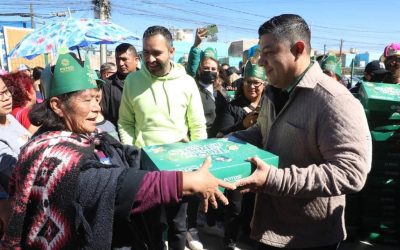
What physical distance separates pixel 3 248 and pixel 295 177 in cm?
142

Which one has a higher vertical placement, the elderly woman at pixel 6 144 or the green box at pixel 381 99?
the green box at pixel 381 99

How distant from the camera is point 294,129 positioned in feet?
5.87

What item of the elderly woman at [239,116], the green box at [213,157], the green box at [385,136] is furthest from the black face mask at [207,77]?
the green box at [213,157]

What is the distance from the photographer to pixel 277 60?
1.79 meters

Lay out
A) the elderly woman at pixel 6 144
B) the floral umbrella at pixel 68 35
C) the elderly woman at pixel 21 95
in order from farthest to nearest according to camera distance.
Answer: the floral umbrella at pixel 68 35 → the elderly woman at pixel 21 95 → the elderly woman at pixel 6 144

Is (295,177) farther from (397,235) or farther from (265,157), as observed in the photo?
(397,235)

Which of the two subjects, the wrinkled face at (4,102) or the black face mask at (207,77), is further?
the black face mask at (207,77)

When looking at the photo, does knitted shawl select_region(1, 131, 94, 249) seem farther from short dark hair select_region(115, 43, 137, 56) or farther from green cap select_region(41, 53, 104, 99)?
short dark hair select_region(115, 43, 137, 56)

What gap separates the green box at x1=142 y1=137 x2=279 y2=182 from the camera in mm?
1648

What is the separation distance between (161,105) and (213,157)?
1.54m

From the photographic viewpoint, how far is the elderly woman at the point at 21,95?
3.34m

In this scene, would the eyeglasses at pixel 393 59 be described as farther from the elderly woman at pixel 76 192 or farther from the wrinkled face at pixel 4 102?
the wrinkled face at pixel 4 102

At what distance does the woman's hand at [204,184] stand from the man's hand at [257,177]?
9 cm

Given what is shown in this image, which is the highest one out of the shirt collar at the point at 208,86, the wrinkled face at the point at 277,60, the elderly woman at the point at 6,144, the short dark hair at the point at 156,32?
the short dark hair at the point at 156,32
